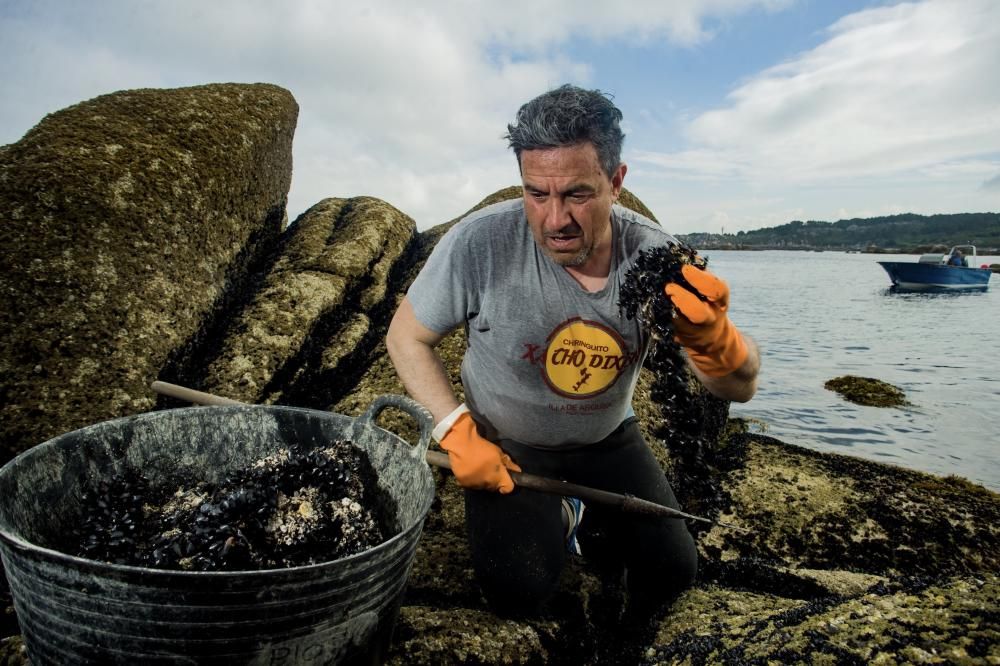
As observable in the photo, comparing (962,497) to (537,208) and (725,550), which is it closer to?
(725,550)

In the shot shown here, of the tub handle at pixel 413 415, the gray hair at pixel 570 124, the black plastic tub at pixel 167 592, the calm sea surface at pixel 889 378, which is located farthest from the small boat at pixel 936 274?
the black plastic tub at pixel 167 592

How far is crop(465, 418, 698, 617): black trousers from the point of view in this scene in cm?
288

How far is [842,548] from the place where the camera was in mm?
4012

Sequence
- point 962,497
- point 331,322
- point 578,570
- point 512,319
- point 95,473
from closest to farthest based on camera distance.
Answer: point 95,473
point 512,319
point 578,570
point 962,497
point 331,322

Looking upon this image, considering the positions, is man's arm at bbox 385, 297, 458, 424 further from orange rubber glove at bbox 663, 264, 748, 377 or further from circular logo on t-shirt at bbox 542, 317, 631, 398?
orange rubber glove at bbox 663, 264, 748, 377

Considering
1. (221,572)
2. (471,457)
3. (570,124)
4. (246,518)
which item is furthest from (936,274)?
(221,572)

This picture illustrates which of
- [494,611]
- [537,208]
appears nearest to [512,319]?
[537,208]

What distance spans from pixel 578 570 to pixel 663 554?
0.55m

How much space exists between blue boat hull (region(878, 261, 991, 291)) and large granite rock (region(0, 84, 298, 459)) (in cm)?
4370

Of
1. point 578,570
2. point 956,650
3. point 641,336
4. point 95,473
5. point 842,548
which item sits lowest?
point 842,548

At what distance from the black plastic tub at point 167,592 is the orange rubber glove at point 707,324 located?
1.34 m

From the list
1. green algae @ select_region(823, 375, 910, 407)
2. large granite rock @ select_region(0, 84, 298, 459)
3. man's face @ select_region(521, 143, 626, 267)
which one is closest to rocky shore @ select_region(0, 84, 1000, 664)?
large granite rock @ select_region(0, 84, 298, 459)

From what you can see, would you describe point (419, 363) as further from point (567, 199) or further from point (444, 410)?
point (567, 199)

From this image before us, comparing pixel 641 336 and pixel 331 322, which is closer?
pixel 641 336
